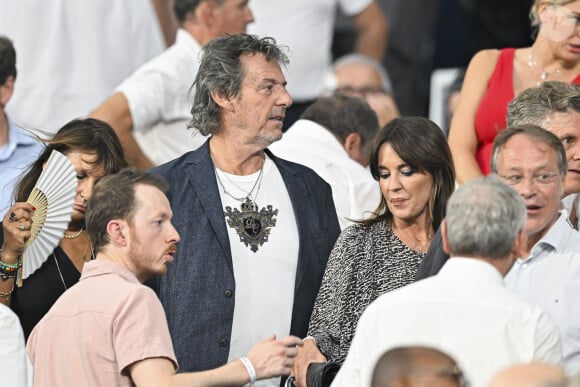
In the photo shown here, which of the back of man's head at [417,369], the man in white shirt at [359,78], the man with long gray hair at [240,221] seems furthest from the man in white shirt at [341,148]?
the back of man's head at [417,369]

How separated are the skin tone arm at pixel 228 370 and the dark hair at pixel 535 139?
100 centimetres

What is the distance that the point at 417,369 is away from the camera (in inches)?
145

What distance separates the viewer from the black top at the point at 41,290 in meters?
5.64

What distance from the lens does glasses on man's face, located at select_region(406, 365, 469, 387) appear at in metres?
3.67

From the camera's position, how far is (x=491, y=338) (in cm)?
413

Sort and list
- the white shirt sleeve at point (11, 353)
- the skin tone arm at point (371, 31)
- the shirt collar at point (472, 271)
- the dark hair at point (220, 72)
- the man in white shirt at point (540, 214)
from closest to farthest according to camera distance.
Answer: the shirt collar at point (472, 271) → the white shirt sleeve at point (11, 353) → the man in white shirt at point (540, 214) → the dark hair at point (220, 72) → the skin tone arm at point (371, 31)

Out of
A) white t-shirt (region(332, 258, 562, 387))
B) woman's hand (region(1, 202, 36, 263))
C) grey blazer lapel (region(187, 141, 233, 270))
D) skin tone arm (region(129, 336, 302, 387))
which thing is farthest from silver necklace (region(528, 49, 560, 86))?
white t-shirt (region(332, 258, 562, 387))

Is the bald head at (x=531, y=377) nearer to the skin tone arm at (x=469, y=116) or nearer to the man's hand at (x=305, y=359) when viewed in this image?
the man's hand at (x=305, y=359)

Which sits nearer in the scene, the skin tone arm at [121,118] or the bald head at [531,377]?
the bald head at [531,377]

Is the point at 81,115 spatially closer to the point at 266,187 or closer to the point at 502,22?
the point at 266,187

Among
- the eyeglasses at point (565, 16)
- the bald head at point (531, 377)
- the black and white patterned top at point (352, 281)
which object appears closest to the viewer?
the bald head at point (531, 377)

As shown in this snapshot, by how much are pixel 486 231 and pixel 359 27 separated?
18.7ft

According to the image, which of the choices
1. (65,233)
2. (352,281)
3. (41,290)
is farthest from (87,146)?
(352,281)

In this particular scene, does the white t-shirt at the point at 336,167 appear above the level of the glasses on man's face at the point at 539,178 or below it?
above
